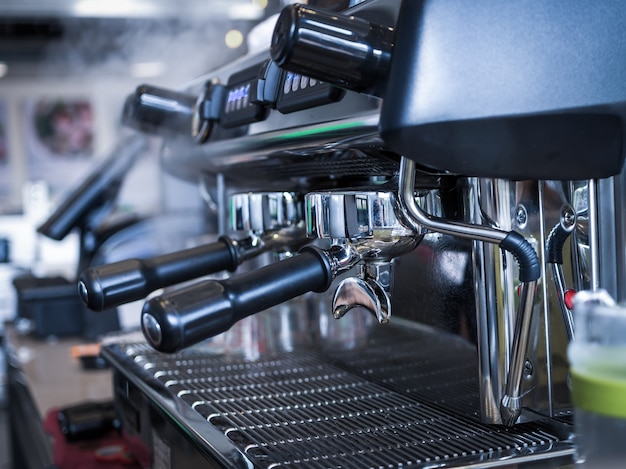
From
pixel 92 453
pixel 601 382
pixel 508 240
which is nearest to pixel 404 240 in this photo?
pixel 508 240

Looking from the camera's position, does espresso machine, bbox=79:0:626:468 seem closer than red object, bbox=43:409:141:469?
Yes

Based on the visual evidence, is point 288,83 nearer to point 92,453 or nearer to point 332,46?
point 332,46

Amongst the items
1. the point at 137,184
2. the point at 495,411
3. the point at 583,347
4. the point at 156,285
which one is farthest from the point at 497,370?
the point at 137,184

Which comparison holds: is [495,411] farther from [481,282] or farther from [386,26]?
[386,26]

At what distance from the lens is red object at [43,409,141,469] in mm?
883

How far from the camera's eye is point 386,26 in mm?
447

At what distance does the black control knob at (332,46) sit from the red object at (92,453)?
59 centimetres

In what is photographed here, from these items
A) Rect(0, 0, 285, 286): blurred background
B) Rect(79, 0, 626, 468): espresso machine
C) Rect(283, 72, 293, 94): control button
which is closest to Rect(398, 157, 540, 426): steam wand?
Rect(79, 0, 626, 468): espresso machine

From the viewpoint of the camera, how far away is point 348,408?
0.64 metres

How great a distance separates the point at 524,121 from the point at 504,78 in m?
0.03

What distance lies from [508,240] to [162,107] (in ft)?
1.60

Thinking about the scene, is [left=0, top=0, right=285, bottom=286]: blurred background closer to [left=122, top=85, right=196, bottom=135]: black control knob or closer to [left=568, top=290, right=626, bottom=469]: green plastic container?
[left=122, top=85, right=196, bottom=135]: black control knob

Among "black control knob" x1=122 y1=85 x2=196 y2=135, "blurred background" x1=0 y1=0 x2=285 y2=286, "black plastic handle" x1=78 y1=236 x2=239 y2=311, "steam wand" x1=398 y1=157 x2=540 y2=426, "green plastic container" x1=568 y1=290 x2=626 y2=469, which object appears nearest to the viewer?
"green plastic container" x1=568 y1=290 x2=626 y2=469

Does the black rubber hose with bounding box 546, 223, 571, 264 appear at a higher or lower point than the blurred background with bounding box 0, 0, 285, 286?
lower
